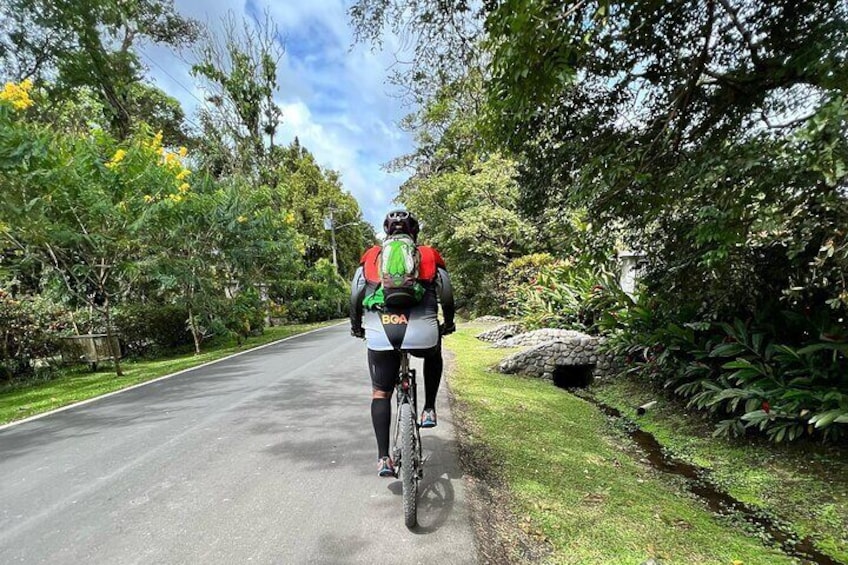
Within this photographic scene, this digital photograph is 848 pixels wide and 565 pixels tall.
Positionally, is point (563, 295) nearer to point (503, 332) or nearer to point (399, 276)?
point (503, 332)

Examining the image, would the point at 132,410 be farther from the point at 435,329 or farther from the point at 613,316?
the point at 613,316

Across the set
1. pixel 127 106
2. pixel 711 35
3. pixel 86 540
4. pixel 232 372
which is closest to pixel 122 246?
pixel 232 372

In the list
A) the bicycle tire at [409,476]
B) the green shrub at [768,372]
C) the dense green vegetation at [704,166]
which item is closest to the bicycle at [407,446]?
the bicycle tire at [409,476]

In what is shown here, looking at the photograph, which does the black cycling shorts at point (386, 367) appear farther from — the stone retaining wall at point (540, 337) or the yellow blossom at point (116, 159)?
the yellow blossom at point (116, 159)

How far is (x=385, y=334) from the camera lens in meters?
3.12

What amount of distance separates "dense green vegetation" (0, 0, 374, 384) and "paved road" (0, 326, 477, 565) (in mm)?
3912

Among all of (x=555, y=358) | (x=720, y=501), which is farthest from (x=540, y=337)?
(x=720, y=501)

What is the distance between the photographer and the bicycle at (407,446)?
2.89 metres

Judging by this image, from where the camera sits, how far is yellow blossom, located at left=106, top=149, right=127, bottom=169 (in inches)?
389

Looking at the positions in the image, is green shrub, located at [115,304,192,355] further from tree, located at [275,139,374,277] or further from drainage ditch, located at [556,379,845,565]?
tree, located at [275,139,374,277]

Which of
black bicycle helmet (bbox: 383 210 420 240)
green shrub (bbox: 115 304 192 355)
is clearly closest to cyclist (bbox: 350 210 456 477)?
black bicycle helmet (bbox: 383 210 420 240)

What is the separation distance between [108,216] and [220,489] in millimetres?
8061

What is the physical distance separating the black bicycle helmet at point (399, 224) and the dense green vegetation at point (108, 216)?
623 cm

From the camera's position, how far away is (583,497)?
3.61 meters
